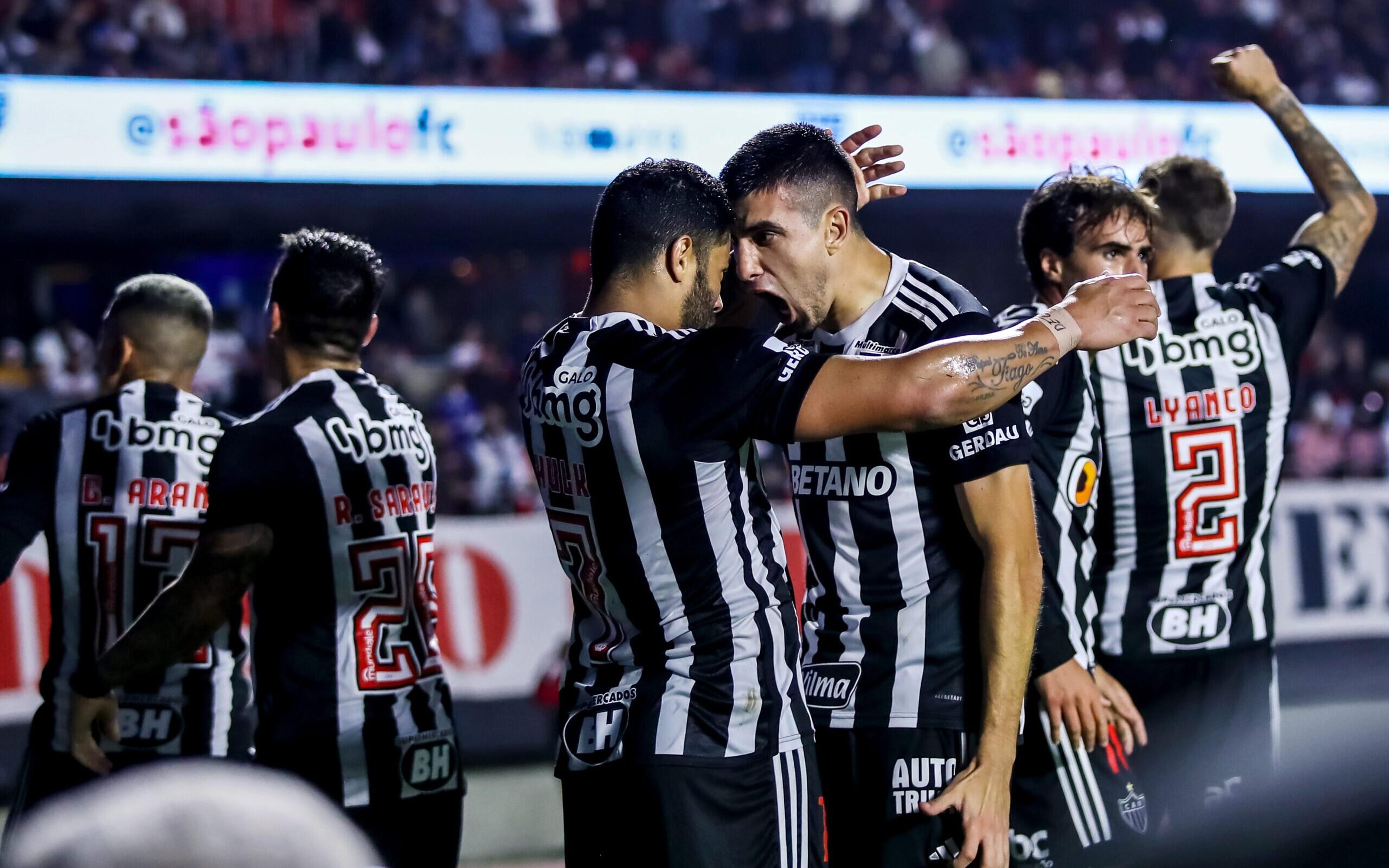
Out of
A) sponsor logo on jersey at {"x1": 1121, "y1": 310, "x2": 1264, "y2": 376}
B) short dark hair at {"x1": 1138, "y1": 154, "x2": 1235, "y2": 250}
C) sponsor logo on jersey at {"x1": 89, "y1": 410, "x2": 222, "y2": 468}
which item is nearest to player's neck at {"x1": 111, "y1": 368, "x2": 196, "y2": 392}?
sponsor logo on jersey at {"x1": 89, "y1": 410, "x2": 222, "y2": 468}

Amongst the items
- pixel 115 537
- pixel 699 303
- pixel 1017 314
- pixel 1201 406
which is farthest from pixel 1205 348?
pixel 115 537

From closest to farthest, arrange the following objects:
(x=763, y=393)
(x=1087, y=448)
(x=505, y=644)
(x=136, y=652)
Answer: (x=763, y=393), (x=136, y=652), (x=1087, y=448), (x=505, y=644)

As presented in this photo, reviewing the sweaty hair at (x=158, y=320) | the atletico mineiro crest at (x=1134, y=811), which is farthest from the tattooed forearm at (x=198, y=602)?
the atletico mineiro crest at (x=1134, y=811)

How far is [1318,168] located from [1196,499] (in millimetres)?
1088

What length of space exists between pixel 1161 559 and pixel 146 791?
3.13 m

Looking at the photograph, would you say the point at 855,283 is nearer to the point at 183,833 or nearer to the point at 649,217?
the point at 649,217

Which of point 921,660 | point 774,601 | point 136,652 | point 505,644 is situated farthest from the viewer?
point 505,644

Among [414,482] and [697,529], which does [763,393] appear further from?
[414,482]

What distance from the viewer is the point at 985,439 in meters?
2.80

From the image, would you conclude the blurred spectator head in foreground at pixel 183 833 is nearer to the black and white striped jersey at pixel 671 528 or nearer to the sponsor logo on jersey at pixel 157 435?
the black and white striped jersey at pixel 671 528

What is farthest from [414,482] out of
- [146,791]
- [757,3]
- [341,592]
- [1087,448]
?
[757,3]

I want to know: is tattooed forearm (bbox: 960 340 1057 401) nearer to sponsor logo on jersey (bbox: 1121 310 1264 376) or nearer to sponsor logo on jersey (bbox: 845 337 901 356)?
sponsor logo on jersey (bbox: 845 337 901 356)

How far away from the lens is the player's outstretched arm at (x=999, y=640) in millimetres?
2783

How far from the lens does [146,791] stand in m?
1.07
